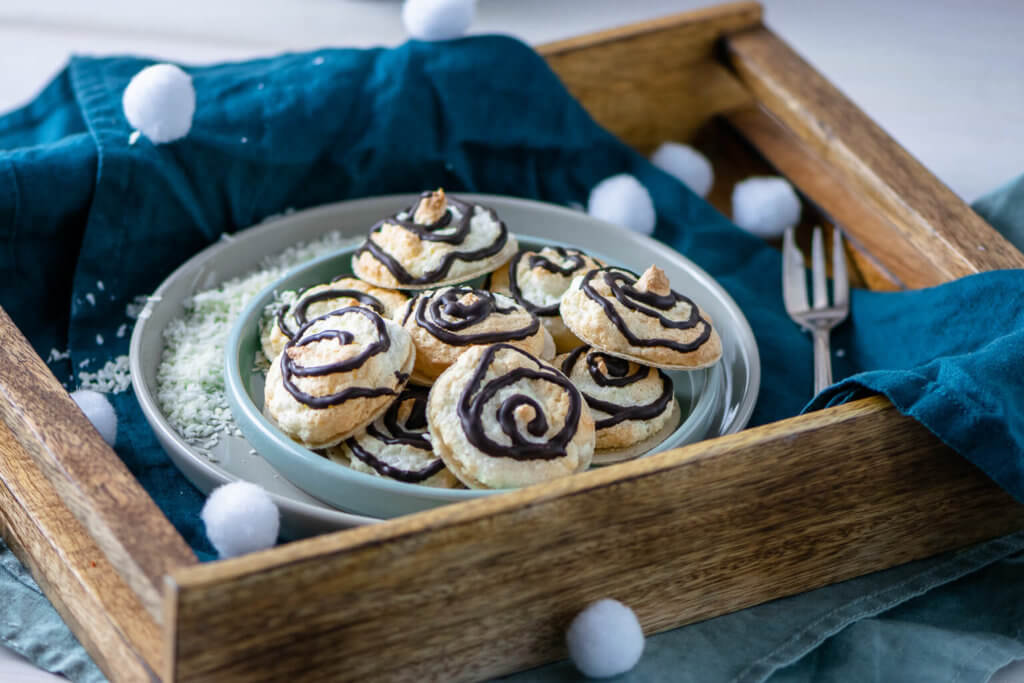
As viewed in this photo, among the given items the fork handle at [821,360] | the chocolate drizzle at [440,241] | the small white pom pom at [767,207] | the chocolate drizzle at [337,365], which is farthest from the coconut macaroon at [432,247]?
the small white pom pom at [767,207]

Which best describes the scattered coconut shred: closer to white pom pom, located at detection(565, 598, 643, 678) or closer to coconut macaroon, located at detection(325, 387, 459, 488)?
coconut macaroon, located at detection(325, 387, 459, 488)

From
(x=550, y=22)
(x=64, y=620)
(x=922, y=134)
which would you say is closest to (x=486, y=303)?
(x=64, y=620)

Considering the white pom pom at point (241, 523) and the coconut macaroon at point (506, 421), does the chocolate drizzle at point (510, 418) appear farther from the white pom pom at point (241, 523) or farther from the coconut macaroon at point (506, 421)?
the white pom pom at point (241, 523)

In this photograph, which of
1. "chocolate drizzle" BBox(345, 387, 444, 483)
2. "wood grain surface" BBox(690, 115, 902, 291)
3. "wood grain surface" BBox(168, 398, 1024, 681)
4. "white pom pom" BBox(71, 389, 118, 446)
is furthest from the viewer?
"wood grain surface" BBox(690, 115, 902, 291)

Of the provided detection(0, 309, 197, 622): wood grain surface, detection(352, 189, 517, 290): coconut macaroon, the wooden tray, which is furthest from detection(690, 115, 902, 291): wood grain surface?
detection(0, 309, 197, 622): wood grain surface

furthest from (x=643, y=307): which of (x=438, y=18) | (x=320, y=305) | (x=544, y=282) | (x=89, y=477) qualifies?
(x=438, y=18)

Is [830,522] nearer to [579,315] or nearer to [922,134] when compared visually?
[579,315]
